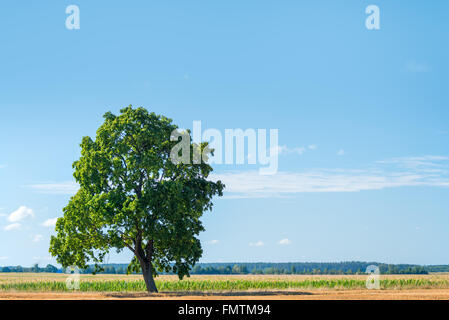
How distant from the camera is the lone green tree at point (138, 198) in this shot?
151 ft

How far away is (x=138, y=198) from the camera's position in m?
47.3

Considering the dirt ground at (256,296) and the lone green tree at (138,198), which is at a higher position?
the lone green tree at (138,198)

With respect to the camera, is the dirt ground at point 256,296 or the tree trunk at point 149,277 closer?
the dirt ground at point 256,296

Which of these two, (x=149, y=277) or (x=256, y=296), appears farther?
(x=149, y=277)

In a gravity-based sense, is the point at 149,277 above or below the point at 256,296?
above

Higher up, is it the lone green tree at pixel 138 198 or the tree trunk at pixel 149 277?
the lone green tree at pixel 138 198

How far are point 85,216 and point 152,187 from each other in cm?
569

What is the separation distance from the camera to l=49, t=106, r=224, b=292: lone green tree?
46000mm

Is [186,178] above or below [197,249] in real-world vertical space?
above

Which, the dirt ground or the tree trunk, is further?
the tree trunk

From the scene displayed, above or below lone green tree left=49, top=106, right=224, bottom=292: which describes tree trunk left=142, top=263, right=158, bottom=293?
below
